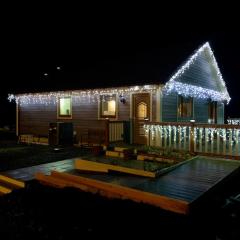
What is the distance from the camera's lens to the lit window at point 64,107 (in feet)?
53.9

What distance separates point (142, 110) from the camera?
1328 cm

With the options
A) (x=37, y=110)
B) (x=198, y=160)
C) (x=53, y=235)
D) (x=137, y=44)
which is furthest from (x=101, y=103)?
(x=137, y=44)

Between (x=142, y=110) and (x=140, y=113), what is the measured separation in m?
0.17

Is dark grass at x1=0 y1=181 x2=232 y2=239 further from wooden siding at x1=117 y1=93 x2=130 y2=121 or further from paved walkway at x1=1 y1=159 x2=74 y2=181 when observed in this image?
wooden siding at x1=117 y1=93 x2=130 y2=121

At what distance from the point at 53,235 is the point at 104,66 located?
13.6m

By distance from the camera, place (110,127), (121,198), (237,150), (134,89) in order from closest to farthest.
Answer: (121,198)
(237,150)
(110,127)
(134,89)

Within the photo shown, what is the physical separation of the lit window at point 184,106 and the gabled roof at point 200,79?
297mm

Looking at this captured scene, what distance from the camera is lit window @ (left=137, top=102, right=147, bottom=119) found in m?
13.1

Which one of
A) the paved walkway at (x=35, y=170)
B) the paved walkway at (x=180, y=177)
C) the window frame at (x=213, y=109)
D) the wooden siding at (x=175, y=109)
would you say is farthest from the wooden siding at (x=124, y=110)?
the window frame at (x=213, y=109)

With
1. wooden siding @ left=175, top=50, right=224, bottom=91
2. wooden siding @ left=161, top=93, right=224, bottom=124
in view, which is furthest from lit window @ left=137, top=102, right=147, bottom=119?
wooden siding @ left=175, top=50, right=224, bottom=91

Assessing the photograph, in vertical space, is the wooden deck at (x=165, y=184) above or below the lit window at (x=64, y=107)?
below

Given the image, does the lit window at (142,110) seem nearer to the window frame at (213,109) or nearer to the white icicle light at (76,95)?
the white icicle light at (76,95)

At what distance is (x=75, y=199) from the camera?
5.71m

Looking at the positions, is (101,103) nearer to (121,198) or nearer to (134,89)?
(134,89)
